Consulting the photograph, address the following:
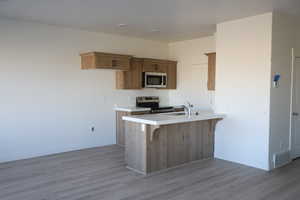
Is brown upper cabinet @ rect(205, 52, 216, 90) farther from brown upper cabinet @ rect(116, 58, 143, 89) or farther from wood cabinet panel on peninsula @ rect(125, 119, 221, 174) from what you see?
brown upper cabinet @ rect(116, 58, 143, 89)

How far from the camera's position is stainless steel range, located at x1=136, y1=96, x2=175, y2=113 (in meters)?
6.51

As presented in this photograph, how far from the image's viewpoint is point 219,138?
16.8 feet

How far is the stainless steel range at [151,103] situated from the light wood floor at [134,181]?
1.96 m

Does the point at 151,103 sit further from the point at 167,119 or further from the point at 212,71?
the point at 167,119

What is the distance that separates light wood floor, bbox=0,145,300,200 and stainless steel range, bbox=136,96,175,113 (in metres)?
1.96

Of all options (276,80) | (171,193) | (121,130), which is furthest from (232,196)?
(121,130)

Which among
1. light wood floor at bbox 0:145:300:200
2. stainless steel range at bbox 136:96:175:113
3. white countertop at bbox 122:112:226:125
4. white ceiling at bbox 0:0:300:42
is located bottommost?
light wood floor at bbox 0:145:300:200

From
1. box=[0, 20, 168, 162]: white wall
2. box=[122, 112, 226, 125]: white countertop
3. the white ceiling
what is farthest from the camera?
box=[0, 20, 168, 162]: white wall

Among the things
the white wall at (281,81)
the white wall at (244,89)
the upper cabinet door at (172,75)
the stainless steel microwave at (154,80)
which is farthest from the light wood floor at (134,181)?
the upper cabinet door at (172,75)

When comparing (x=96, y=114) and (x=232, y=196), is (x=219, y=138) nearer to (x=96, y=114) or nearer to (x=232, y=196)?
(x=232, y=196)

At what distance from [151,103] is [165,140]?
2541mm

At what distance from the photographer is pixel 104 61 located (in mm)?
5613

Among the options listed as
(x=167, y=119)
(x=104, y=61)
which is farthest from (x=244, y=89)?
(x=104, y=61)

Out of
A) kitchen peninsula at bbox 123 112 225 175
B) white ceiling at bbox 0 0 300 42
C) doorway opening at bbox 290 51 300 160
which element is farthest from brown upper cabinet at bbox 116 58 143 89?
doorway opening at bbox 290 51 300 160
